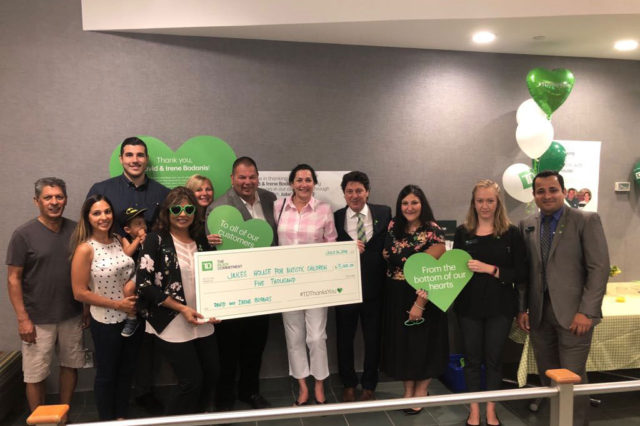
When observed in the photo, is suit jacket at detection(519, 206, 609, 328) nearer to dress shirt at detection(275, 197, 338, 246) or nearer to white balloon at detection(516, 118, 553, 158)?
white balloon at detection(516, 118, 553, 158)

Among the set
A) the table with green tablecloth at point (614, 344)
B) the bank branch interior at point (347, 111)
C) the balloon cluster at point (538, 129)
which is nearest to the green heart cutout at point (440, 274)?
the bank branch interior at point (347, 111)

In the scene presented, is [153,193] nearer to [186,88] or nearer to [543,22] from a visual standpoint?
[186,88]

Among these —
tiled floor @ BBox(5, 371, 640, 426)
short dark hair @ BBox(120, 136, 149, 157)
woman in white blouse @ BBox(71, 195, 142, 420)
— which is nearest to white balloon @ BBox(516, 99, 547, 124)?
tiled floor @ BBox(5, 371, 640, 426)

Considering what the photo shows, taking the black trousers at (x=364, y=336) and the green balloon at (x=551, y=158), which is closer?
the black trousers at (x=364, y=336)

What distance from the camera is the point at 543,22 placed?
10.2ft

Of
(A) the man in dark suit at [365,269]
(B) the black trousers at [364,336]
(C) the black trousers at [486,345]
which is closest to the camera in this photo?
(C) the black trousers at [486,345]

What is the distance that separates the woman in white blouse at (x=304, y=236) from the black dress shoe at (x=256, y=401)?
263 mm

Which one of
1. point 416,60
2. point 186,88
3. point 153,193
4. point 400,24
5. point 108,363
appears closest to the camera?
point 108,363

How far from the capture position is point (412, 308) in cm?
272

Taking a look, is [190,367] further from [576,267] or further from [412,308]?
[576,267]

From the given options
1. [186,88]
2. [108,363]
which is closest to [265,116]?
[186,88]

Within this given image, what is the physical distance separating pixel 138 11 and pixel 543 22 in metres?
2.95

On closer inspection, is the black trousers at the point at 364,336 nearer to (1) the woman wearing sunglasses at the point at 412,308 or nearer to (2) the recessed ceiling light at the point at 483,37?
(1) the woman wearing sunglasses at the point at 412,308

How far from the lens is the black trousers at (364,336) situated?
3014 millimetres
